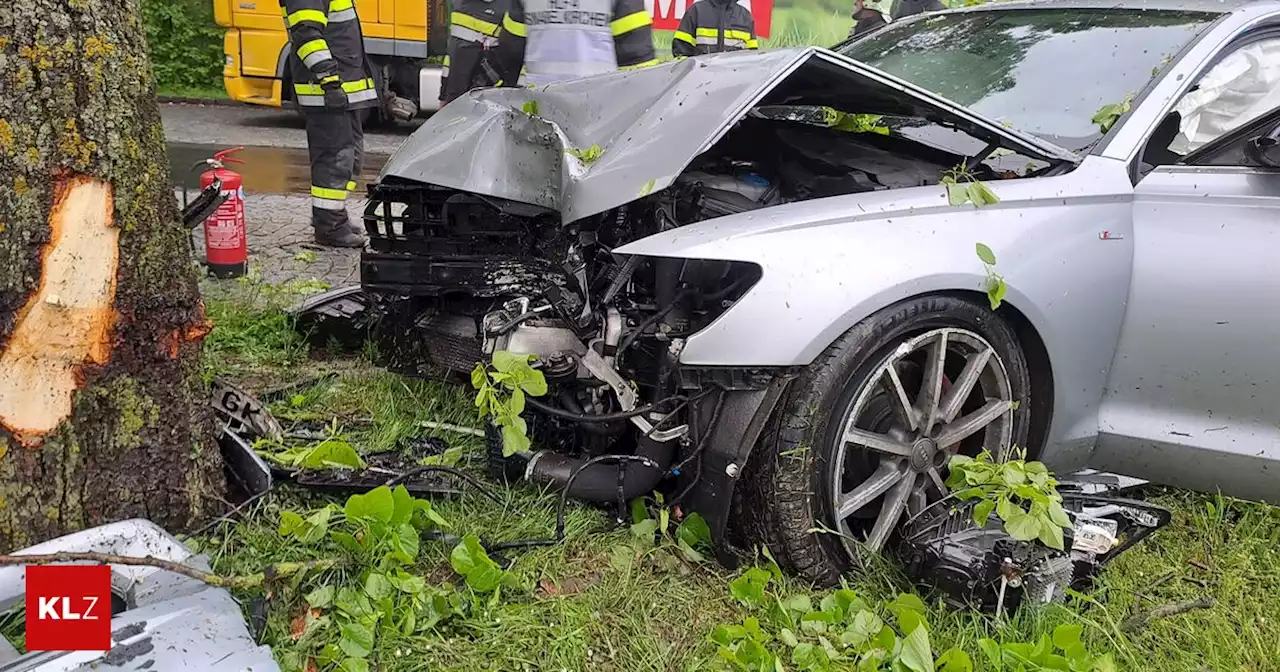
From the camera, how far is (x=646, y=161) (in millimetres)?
2199

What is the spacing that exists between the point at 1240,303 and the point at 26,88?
2.70 m

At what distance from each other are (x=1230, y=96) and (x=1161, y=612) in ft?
4.88

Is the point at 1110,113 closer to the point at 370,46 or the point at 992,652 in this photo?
the point at 992,652

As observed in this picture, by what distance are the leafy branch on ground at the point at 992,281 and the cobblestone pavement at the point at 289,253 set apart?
2703mm

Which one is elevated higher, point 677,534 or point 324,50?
point 324,50

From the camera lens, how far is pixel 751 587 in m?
2.07

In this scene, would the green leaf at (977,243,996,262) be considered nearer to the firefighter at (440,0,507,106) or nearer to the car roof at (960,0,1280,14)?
the car roof at (960,0,1280,14)

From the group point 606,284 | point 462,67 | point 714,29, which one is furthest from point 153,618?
point 714,29

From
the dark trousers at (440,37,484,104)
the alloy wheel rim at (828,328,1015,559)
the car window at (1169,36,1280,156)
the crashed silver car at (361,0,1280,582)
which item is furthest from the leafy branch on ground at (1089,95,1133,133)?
the dark trousers at (440,37,484,104)

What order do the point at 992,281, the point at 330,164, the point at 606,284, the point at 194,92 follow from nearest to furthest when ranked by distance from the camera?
the point at 992,281
the point at 606,284
the point at 330,164
the point at 194,92

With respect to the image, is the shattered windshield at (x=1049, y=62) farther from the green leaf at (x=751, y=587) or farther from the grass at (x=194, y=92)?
the grass at (x=194, y=92)

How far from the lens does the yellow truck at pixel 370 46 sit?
957 centimetres

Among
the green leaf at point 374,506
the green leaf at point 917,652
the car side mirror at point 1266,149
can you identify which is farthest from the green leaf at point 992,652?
the car side mirror at point 1266,149

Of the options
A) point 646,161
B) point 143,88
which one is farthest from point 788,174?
point 143,88
